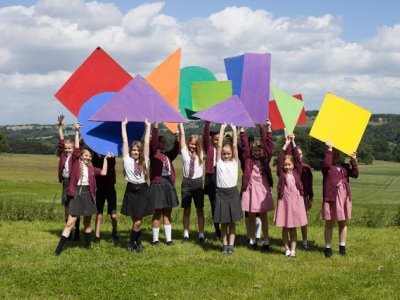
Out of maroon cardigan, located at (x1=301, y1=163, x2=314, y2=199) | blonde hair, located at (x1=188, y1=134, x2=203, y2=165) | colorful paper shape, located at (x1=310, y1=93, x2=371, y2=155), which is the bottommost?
maroon cardigan, located at (x1=301, y1=163, x2=314, y2=199)

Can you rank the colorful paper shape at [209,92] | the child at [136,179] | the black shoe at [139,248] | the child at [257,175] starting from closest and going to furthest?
the child at [136,179]
the black shoe at [139,248]
the child at [257,175]
the colorful paper shape at [209,92]

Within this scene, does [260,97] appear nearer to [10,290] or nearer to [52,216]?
[10,290]

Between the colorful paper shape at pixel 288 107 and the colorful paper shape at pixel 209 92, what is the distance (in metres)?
0.94

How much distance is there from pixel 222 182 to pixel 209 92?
1.85 metres

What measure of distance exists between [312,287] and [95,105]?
5211mm

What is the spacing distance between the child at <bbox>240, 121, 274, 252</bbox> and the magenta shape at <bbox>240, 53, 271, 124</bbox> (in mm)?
535

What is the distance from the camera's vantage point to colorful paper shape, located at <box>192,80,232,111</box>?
33.1 feet

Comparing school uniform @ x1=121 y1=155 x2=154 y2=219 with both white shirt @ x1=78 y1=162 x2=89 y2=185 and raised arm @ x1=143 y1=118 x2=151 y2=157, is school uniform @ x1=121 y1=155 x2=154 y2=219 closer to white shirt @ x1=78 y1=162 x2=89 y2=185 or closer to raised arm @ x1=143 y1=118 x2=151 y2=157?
raised arm @ x1=143 y1=118 x2=151 y2=157

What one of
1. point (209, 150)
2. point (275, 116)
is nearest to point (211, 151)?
point (209, 150)

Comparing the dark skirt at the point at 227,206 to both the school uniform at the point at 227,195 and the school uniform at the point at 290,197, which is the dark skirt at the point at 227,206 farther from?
the school uniform at the point at 290,197

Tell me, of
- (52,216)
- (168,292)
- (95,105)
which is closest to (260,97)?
(95,105)

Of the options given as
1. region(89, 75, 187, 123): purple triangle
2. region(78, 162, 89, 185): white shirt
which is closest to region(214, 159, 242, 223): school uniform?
region(89, 75, 187, 123): purple triangle

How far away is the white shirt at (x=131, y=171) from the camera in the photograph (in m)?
9.49

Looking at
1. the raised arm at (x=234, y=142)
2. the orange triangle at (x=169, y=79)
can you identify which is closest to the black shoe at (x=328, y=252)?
the raised arm at (x=234, y=142)
